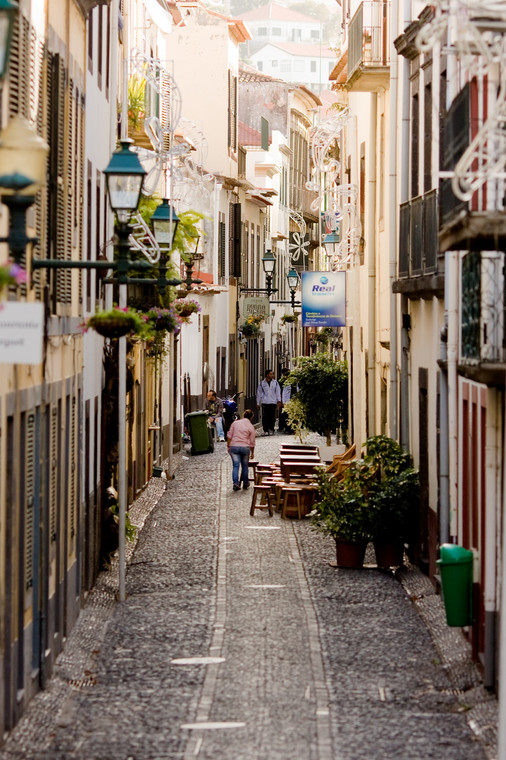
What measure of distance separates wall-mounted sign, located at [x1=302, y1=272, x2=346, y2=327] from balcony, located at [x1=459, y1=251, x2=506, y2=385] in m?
15.0

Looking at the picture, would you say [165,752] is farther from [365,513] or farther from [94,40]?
[94,40]

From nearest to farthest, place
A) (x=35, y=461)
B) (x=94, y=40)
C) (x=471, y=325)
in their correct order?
(x=35, y=461), (x=471, y=325), (x=94, y=40)

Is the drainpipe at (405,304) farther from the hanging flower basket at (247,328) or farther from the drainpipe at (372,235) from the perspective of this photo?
the hanging flower basket at (247,328)

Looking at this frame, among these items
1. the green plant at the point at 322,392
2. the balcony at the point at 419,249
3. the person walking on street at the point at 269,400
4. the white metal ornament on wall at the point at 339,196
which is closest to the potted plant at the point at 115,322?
the balcony at the point at 419,249

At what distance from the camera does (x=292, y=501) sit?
2512 centimetres

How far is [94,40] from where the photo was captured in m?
18.9

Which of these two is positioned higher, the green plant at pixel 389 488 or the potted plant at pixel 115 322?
the potted plant at pixel 115 322

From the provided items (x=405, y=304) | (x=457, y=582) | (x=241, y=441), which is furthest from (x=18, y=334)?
(x=241, y=441)

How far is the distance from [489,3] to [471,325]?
2567mm

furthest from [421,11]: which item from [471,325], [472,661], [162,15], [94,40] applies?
[162,15]

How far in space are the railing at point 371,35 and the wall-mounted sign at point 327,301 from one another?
17.8 feet

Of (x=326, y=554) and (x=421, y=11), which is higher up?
(x=421, y=11)

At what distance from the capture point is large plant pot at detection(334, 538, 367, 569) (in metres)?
19.4

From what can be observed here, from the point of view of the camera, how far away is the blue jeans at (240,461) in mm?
27897
